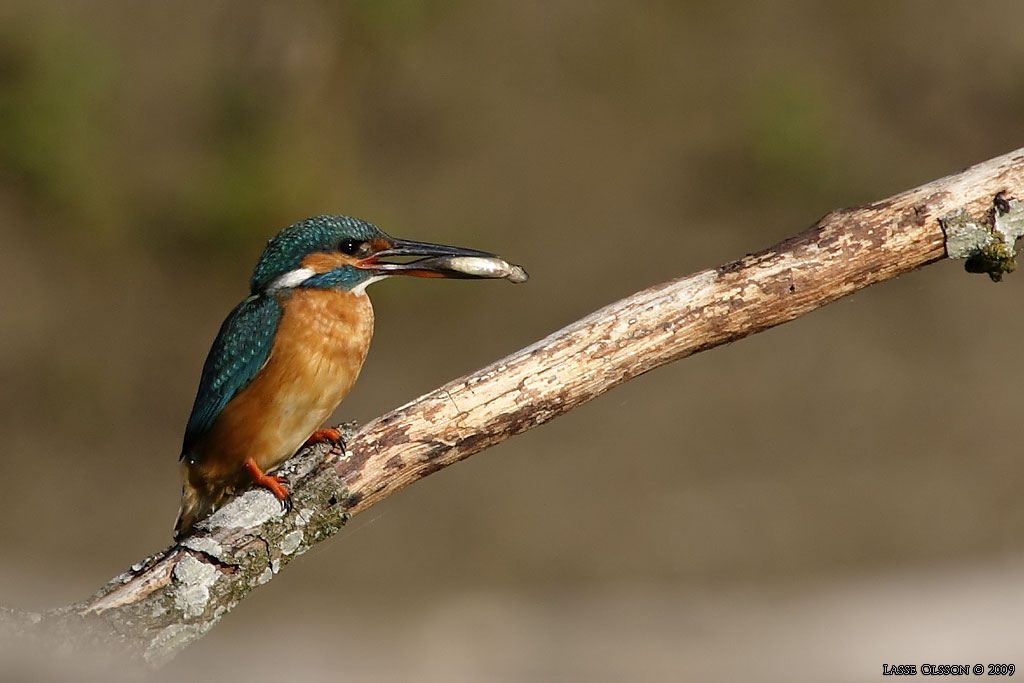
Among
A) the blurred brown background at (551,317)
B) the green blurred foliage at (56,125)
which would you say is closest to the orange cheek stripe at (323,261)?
the blurred brown background at (551,317)

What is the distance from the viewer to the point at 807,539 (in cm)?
448

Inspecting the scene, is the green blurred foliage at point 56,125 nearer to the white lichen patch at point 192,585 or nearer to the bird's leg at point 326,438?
the bird's leg at point 326,438

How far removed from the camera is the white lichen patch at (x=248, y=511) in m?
2.35

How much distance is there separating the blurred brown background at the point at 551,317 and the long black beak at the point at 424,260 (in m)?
1.50

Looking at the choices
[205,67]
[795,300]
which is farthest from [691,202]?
[795,300]

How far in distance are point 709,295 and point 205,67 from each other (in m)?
3.87

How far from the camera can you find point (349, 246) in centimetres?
295

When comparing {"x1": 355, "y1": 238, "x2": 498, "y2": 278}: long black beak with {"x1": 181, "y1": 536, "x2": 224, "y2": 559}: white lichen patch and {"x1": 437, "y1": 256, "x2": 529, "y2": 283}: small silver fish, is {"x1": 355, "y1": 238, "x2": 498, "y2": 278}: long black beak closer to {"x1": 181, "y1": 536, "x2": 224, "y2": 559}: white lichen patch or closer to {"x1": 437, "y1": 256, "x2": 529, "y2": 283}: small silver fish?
{"x1": 437, "y1": 256, "x2": 529, "y2": 283}: small silver fish

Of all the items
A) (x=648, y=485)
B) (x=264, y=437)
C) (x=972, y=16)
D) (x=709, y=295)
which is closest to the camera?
(x=709, y=295)

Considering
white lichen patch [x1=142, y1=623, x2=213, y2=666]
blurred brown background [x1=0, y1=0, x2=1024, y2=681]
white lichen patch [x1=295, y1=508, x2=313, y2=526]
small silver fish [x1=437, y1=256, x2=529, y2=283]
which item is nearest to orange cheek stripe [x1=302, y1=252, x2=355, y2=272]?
small silver fish [x1=437, y1=256, x2=529, y2=283]

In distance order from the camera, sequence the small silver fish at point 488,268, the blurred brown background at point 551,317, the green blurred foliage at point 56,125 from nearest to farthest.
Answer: the small silver fish at point 488,268, the blurred brown background at point 551,317, the green blurred foliage at point 56,125

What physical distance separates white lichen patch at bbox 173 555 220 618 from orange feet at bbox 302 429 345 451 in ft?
1.28

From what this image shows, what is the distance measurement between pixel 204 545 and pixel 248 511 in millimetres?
132

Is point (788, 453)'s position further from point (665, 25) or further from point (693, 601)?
point (665, 25)
